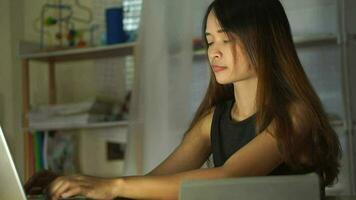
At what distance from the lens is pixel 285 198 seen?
0.85 m

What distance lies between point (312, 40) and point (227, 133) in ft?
3.73

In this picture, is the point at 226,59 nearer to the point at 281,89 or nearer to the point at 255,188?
the point at 281,89

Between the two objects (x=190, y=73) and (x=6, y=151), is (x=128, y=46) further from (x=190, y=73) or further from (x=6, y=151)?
(x=6, y=151)

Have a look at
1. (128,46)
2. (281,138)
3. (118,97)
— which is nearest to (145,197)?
(281,138)

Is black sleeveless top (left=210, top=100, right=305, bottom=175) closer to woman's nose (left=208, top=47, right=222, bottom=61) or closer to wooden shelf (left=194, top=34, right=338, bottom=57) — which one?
woman's nose (left=208, top=47, right=222, bottom=61)

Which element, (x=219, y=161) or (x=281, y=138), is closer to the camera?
(x=281, y=138)

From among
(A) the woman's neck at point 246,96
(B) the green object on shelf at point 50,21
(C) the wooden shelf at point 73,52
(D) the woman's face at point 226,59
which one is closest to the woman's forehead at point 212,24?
(D) the woman's face at point 226,59

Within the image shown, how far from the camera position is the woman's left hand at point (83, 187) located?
1.10 meters

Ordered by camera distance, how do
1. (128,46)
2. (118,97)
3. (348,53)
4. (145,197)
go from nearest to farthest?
(145,197), (348,53), (128,46), (118,97)

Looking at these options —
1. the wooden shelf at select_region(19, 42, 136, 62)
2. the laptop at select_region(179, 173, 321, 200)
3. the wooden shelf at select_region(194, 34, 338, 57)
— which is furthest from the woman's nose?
the wooden shelf at select_region(19, 42, 136, 62)

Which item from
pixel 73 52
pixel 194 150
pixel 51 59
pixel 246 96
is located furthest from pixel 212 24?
pixel 51 59

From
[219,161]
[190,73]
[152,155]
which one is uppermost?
[190,73]

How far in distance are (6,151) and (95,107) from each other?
2.17 metres

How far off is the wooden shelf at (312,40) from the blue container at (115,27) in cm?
58
